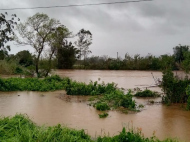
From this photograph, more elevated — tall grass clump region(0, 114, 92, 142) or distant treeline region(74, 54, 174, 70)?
distant treeline region(74, 54, 174, 70)

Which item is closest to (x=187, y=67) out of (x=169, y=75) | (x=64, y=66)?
(x=169, y=75)

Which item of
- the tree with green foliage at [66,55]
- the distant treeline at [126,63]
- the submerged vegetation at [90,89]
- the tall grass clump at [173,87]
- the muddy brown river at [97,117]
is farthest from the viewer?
the tree with green foliage at [66,55]

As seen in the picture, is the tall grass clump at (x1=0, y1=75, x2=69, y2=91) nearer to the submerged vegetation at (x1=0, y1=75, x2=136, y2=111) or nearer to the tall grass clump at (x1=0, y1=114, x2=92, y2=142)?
the submerged vegetation at (x1=0, y1=75, x2=136, y2=111)

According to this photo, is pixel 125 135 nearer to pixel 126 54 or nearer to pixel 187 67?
pixel 187 67

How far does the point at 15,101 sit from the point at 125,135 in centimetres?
622

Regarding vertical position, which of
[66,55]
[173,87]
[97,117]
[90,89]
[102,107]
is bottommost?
[97,117]

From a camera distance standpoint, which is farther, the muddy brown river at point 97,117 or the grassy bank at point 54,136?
the muddy brown river at point 97,117

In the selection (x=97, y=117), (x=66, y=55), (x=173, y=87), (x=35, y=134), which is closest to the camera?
(x=35, y=134)

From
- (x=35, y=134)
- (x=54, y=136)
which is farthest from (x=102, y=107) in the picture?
(x=35, y=134)

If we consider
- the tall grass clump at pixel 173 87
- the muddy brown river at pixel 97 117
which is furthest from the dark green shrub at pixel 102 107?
the tall grass clump at pixel 173 87

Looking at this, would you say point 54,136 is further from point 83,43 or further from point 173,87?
point 83,43

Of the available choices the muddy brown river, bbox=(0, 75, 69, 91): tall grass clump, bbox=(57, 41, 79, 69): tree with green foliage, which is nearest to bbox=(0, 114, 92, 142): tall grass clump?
the muddy brown river

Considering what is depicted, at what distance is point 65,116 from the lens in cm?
720

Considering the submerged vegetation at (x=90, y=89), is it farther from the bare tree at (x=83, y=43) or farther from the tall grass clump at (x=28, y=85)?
the bare tree at (x=83, y=43)
